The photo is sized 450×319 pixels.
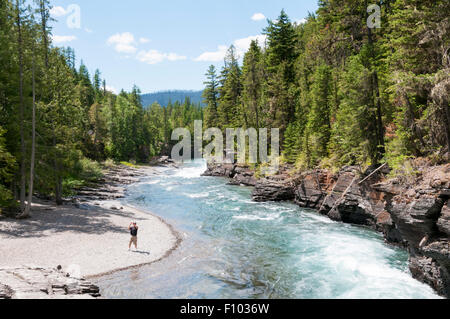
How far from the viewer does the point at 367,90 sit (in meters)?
23.7

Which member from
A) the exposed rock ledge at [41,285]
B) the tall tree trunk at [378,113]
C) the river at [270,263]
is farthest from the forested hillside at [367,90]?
the exposed rock ledge at [41,285]

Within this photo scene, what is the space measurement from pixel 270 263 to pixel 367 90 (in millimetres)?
15872

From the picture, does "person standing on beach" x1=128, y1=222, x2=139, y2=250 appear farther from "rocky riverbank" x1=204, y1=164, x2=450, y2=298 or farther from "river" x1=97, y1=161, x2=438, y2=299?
"rocky riverbank" x1=204, y1=164, x2=450, y2=298

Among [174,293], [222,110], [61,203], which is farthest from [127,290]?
[222,110]

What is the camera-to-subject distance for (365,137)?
24.1 metres

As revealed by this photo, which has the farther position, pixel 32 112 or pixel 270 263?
pixel 32 112

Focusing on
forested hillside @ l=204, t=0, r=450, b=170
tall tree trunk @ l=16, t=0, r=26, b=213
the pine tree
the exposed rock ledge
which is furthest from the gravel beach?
A: the pine tree

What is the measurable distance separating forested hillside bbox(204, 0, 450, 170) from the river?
20.4ft

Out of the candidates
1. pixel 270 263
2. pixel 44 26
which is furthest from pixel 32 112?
pixel 270 263

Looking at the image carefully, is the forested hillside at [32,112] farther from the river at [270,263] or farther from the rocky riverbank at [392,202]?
the rocky riverbank at [392,202]

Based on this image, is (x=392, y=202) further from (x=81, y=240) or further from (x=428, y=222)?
(x=81, y=240)

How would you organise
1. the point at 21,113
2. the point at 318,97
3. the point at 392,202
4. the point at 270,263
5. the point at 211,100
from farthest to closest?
the point at 211,100, the point at 318,97, the point at 21,113, the point at 270,263, the point at 392,202

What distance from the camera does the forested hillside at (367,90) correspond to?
15922mm
